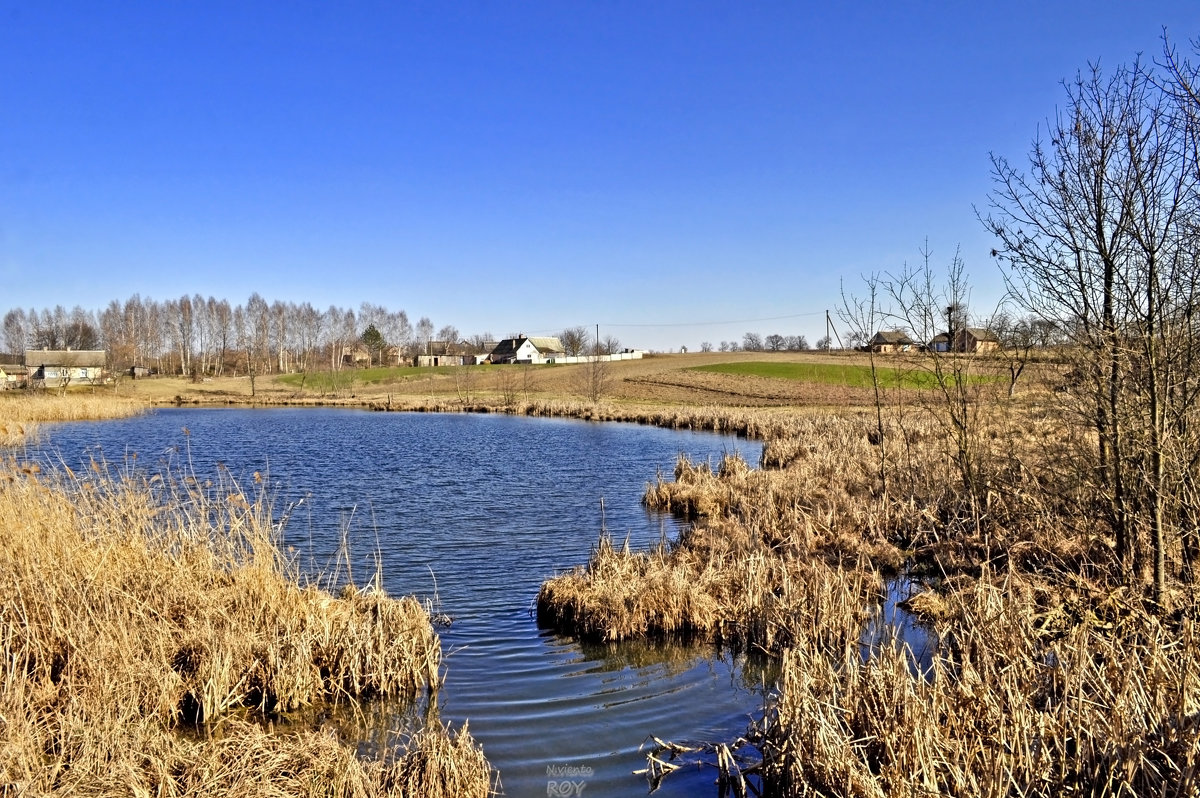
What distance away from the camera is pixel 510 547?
13.7m

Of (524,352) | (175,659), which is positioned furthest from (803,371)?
(175,659)

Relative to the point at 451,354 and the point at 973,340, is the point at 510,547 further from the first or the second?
the point at 451,354

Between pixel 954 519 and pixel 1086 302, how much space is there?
13.9 feet

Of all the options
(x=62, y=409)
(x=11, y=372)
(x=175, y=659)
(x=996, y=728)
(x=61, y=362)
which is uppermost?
(x=61, y=362)

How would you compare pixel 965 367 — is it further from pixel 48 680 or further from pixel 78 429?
pixel 78 429

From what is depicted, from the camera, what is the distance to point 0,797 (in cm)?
451

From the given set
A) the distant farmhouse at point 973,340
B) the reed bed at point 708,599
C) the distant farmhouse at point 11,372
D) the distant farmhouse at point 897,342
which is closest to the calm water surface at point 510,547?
the reed bed at point 708,599

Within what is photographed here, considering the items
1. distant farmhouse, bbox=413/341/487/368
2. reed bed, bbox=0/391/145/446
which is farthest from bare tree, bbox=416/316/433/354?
reed bed, bbox=0/391/145/446

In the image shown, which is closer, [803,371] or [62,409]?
[62,409]

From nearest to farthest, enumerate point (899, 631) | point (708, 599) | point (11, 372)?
point (899, 631) → point (708, 599) → point (11, 372)

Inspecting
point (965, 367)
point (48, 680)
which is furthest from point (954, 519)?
point (48, 680)

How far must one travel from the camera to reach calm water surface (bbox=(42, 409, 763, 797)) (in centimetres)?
681

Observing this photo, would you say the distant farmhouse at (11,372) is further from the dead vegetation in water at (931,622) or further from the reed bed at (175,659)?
the dead vegetation in water at (931,622)

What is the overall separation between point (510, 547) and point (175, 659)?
6951 millimetres
